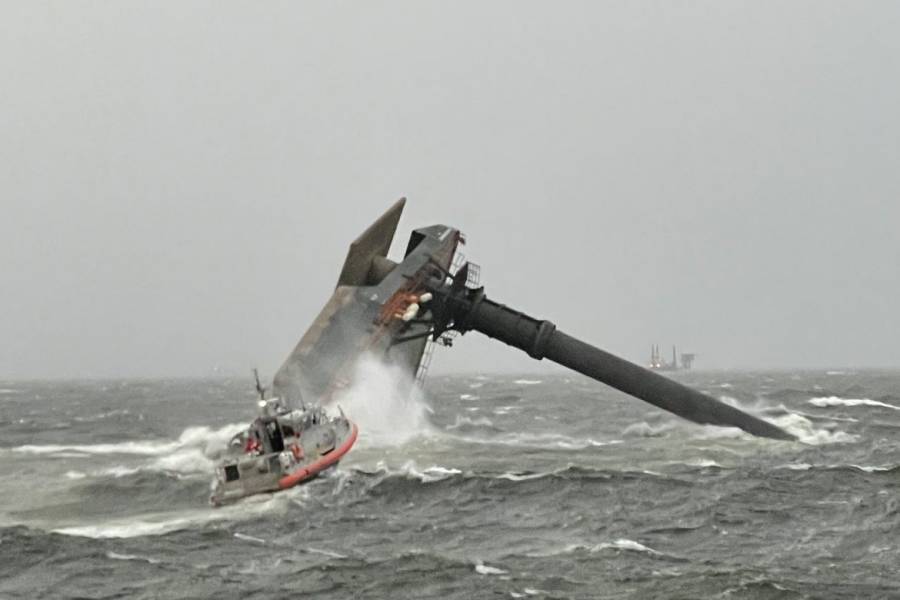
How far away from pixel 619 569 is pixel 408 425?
31.7 meters

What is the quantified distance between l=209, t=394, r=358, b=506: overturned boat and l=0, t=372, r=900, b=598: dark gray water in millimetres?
590

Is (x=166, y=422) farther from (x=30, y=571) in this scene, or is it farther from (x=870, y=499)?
(x=870, y=499)

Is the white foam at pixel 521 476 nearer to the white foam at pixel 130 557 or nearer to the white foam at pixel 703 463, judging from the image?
the white foam at pixel 703 463

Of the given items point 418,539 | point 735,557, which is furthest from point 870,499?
point 418,539

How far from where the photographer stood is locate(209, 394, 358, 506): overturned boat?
30000 millimetres

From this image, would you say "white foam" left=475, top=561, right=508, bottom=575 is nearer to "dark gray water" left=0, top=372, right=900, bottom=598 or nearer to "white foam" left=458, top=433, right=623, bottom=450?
"dark gray water" left=0, top=372, right=900, bottom=598

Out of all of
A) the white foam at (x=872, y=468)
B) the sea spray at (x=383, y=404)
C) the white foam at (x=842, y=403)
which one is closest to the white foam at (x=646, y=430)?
the sea spray at (x=383, y=404)

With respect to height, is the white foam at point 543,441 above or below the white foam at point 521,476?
below

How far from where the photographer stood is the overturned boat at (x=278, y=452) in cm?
3000

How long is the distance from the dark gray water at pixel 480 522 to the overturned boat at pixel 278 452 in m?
0.59

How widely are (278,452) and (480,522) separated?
8637mm

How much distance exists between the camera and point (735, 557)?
2145 cm

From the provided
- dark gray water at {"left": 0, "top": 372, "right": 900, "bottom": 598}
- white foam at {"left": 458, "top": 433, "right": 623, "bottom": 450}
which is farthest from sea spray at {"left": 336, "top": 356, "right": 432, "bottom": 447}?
white foam at {"left": 458, "top": 433, "right": 623, "bottom": 450}

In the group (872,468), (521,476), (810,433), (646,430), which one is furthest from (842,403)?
(521,476)
